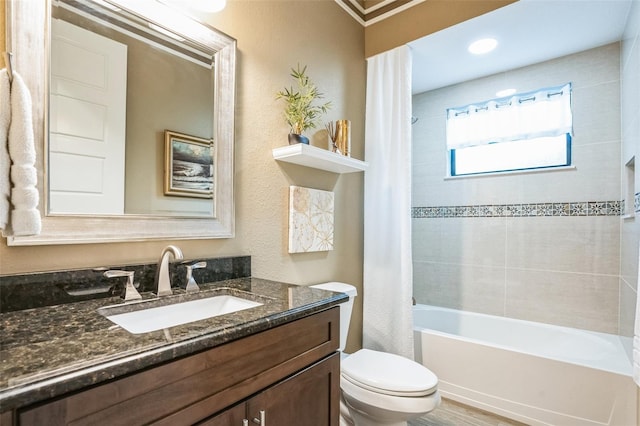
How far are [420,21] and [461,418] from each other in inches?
99.6

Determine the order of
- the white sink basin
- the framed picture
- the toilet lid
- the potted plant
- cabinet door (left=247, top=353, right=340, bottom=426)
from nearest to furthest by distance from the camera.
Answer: cabinet door (left=247, top=353, right=340, bottom=426) → the white sink basin → the framed picture → the toilet lid → the potted plant

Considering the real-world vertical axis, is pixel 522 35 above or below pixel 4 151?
above

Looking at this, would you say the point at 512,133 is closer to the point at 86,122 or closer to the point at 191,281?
the point at 191,281

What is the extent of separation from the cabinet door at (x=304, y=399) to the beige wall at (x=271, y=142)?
0.66 meters

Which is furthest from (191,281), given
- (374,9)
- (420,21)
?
(374,9)

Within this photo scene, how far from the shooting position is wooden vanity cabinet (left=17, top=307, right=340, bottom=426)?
58cm

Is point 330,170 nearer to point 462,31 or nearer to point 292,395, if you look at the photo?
point 462,31

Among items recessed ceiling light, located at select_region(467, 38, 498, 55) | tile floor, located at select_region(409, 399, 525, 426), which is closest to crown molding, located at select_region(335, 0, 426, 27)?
recessed ceiling light, located at select_region(467, 38, 498, 55)

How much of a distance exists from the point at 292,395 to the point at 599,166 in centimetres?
258

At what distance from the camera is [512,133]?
2.61 m

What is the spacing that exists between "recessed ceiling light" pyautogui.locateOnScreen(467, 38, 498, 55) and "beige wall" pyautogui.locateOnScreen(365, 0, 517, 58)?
0.28m

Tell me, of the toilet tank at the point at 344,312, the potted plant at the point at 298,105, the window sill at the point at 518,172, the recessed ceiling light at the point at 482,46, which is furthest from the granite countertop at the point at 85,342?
the window sill at the point at 518,172

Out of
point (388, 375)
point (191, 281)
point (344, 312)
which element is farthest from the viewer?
point (344, 312)

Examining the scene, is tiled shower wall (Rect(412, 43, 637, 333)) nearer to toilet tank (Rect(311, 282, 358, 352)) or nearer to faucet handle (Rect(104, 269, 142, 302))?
toilet tank (Rect(311, 282, 358, 352))
